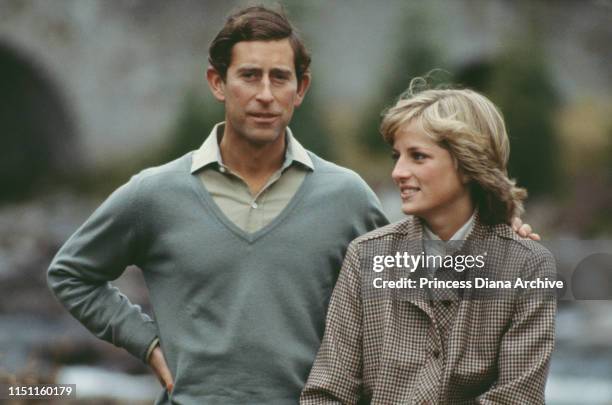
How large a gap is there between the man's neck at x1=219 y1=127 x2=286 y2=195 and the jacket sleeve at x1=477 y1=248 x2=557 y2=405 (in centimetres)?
76

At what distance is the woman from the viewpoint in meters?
2.81

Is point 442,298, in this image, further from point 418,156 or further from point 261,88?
point 261,88

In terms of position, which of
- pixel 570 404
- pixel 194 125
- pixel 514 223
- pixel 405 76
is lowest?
pixel 514 223

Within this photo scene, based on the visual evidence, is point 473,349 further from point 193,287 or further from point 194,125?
point 194,125

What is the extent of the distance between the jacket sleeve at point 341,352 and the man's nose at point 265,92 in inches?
17.6

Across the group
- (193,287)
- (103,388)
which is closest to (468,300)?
(193,287)

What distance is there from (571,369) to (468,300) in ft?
27.6

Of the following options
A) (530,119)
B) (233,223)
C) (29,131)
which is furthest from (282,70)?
(29,131)

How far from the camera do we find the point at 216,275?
10.1ft

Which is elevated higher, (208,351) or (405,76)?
(405,76)

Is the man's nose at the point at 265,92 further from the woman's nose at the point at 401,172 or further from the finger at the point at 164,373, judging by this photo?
the finger at the point at 164,373

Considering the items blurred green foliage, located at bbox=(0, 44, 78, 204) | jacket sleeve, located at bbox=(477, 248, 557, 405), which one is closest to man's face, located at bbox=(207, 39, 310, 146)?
jacket sleeve, located at bbox=(477, 248, 557, 405)

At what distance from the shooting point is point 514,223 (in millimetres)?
3031

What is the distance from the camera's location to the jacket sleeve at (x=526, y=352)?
2.76 metres
